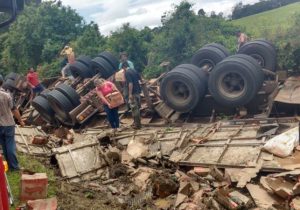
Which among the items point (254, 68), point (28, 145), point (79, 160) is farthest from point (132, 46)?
point (79, 160)

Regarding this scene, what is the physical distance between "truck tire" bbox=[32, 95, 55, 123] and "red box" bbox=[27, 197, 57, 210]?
6.49m

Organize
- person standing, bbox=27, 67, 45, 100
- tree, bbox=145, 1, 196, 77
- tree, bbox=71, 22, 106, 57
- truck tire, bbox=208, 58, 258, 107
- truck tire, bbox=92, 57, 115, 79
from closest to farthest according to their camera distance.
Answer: truck tire, bbox=208, 58, 258, 107, truck tire, bbox=92, 57, 115, 79, person standing, bbox=27, 67, 45, 100, tree, bbox=145, 1, 196, 77, tree, bbox=71, 22, 106, 57

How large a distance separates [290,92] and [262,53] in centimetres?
193

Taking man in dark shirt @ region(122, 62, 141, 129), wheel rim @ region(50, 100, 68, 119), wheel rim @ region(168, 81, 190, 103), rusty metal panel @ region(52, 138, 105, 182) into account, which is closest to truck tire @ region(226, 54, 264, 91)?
wheel rim @ region(168, 81, 190, 103)

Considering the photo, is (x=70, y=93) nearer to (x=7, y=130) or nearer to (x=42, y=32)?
(x=7, y=130)

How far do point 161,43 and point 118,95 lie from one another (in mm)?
6399

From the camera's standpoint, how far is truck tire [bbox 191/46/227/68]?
11.2 meters

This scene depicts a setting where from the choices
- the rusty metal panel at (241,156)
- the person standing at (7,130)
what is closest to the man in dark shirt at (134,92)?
the rusty metal panel at (241,156)

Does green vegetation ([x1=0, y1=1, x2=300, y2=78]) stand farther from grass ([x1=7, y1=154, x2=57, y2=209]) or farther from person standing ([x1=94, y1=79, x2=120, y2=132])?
grass ([x1=7, y1=154, x2=57, y2=209])

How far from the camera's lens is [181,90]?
1012 cm

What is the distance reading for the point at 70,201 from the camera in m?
5.40

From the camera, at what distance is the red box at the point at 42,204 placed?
4.77m

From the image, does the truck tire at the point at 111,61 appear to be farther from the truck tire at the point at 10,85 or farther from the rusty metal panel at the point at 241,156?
the rusty metal panel at the point at 241,156

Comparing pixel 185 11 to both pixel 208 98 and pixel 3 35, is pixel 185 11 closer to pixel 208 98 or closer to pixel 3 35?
pixel 208 98
